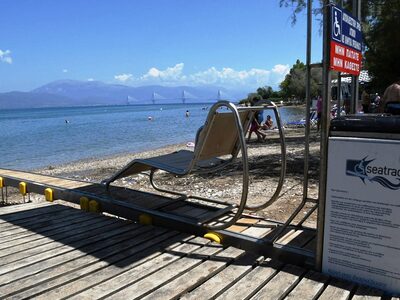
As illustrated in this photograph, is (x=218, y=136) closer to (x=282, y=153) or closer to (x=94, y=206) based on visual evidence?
(x=282, y=153)

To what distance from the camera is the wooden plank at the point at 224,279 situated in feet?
9.44

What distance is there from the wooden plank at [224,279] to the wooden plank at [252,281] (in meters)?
0.05

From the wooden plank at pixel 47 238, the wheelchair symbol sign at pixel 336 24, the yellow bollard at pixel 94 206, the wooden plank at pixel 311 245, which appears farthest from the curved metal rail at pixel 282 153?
the yellow bollard at pixel 94 206

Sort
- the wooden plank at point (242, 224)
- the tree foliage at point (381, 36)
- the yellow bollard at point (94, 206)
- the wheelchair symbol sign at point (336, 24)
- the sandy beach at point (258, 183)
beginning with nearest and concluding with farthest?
the wheelchair symbol sign at point (336, 24), the wooden plank at point (242, 224), the yellow bollard at point (94, 206), the sandy beach at point (258, 183), the tree foliage at point (381, 36)

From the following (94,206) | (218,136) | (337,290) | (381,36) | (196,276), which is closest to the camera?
(337,290)

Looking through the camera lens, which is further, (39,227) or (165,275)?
(39,227)

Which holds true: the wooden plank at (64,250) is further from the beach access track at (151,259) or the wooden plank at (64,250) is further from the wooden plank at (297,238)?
the wooden plank at (297,238)

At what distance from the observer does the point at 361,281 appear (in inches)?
114

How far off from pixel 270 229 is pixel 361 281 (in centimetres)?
126

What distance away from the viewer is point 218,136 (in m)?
4.41

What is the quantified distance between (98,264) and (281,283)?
4.88ft

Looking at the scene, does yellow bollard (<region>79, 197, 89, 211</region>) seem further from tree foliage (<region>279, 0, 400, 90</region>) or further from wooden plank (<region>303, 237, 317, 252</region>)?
tree foliage (<region>279, 0, 400, 90</region>)

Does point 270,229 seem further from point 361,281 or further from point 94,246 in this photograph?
point 94,246

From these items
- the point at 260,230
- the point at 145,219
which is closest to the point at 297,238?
the point at 260,230
